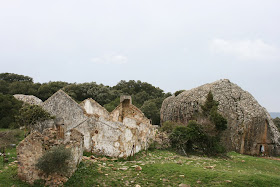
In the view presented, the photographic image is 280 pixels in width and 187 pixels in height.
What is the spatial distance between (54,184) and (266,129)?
25.5 meters

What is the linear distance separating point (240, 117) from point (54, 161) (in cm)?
2300

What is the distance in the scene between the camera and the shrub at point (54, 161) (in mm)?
8422

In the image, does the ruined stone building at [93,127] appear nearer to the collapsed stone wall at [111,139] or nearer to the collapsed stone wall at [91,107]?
the collapsed stone wall at [111,139]

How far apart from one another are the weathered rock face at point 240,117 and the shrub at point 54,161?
1872cm

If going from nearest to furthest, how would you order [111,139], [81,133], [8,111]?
[81,133], [111,139], [8,111]

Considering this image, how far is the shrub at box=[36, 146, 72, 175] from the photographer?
842 centimetres

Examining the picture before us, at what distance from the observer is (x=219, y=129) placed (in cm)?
2062

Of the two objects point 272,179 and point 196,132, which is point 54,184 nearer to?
point 272,179

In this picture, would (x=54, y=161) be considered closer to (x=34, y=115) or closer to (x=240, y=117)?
(x=34, y=115)

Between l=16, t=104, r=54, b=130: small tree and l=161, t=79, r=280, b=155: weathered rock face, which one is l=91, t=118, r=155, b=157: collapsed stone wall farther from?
l=161, t=79, r=280, b=155: weathered rock face

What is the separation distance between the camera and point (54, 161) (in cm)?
847

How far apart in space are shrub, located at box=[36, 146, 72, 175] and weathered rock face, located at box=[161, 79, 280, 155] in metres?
18.7

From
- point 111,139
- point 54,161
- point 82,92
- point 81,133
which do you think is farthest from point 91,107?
point 82,92

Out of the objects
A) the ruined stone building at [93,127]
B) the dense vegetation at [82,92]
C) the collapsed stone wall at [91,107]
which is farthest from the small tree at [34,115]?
the dense vegetation at [82,92]
